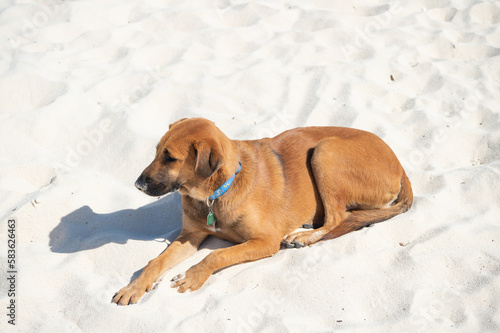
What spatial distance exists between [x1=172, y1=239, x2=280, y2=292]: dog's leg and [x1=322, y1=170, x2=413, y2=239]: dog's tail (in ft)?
1.69

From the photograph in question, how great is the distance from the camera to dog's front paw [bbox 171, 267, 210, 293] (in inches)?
131

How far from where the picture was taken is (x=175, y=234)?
4.09m

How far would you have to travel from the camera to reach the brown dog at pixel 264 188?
3406 millimetres

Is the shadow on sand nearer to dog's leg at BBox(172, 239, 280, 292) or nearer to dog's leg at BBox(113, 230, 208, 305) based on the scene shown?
dog's leg at BBox(113, 230, 208, 305)

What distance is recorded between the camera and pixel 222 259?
3461 mm

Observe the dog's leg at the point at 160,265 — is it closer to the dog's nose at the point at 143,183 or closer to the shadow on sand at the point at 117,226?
the shadow on sand at the point at 117,226

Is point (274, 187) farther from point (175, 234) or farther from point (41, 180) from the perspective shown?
point (41, 180)

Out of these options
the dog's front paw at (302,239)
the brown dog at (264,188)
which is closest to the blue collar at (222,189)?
the brown dog at (264,188)

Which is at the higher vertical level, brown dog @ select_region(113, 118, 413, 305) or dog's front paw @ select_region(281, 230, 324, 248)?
brown dog @ select_region(113, 118, 413, 305)

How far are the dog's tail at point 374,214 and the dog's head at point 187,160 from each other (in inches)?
41.8

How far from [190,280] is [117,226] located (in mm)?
1045

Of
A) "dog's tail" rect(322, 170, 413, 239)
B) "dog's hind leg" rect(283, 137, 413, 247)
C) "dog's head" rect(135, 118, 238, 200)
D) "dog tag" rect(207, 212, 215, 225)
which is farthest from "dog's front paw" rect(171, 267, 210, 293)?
"dog's tail" rect(322, 170, 413, 239)

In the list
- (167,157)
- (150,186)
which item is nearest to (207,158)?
(167,157)

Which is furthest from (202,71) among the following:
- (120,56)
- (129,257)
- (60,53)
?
(129,257)
